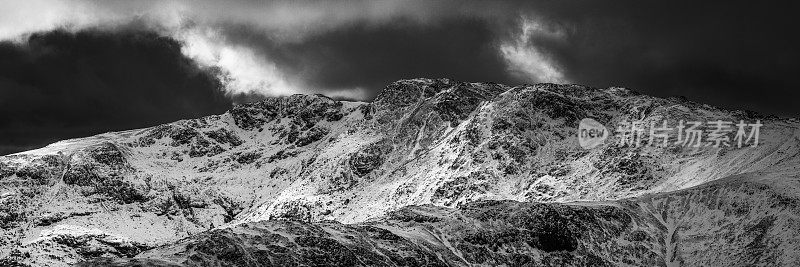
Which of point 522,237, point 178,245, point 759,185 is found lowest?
point 178,245

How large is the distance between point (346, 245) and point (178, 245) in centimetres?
2702

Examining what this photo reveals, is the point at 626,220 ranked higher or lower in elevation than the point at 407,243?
higher

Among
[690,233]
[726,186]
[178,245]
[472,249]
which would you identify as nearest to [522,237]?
[472,249]

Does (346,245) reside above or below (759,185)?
below

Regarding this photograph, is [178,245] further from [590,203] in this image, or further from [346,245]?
[590,203]

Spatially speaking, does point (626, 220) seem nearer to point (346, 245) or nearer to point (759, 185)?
point (759, 185)

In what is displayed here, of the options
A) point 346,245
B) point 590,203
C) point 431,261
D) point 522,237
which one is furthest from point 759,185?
point 346,245

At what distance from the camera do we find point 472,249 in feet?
495

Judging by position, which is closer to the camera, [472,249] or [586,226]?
[472,249]

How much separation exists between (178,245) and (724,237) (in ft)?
324

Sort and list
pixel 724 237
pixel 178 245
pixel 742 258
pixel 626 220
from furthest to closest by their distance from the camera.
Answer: pixel 626 220 → pixel 724 237 → pixel 742 258 → pixel 178 245

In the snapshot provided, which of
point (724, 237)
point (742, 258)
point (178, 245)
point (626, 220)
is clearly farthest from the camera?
point (626, 220)

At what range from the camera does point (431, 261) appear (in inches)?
5463

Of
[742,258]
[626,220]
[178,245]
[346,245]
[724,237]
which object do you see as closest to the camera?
[178,245]
